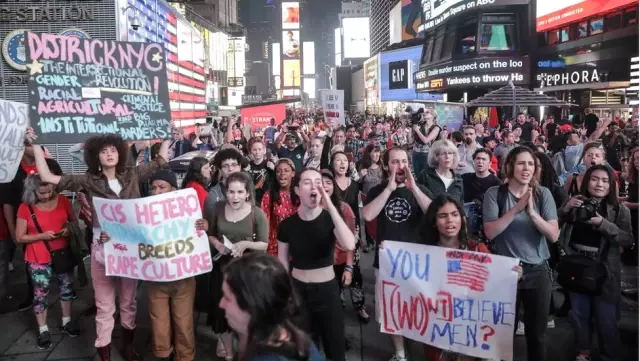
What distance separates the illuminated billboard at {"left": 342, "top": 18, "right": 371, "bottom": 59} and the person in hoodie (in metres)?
141

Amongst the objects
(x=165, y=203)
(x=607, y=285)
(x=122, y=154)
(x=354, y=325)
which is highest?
(x=122, y=154)

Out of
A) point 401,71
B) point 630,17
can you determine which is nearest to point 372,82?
point 401,71

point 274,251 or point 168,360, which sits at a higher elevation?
point 274,251

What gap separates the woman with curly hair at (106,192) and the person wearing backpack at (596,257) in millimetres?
3749

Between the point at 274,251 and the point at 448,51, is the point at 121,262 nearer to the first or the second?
the point at 274,251

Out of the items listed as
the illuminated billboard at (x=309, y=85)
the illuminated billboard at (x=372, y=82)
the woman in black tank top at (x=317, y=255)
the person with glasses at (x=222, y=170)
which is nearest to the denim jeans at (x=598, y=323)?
the woman in black tank top at (x=317, y=255)

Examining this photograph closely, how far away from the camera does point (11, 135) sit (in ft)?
17.9

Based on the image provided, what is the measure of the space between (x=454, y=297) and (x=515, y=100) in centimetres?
1064

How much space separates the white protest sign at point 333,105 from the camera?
→ 1386 cm

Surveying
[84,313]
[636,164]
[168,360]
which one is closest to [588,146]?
[636,164]

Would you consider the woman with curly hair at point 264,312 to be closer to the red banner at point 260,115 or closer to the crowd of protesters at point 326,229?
the crowd of protesters at point 326,229

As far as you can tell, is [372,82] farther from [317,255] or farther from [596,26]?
[317,255]

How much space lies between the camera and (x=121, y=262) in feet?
14.9

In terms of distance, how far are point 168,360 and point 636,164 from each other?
542 centimetres
